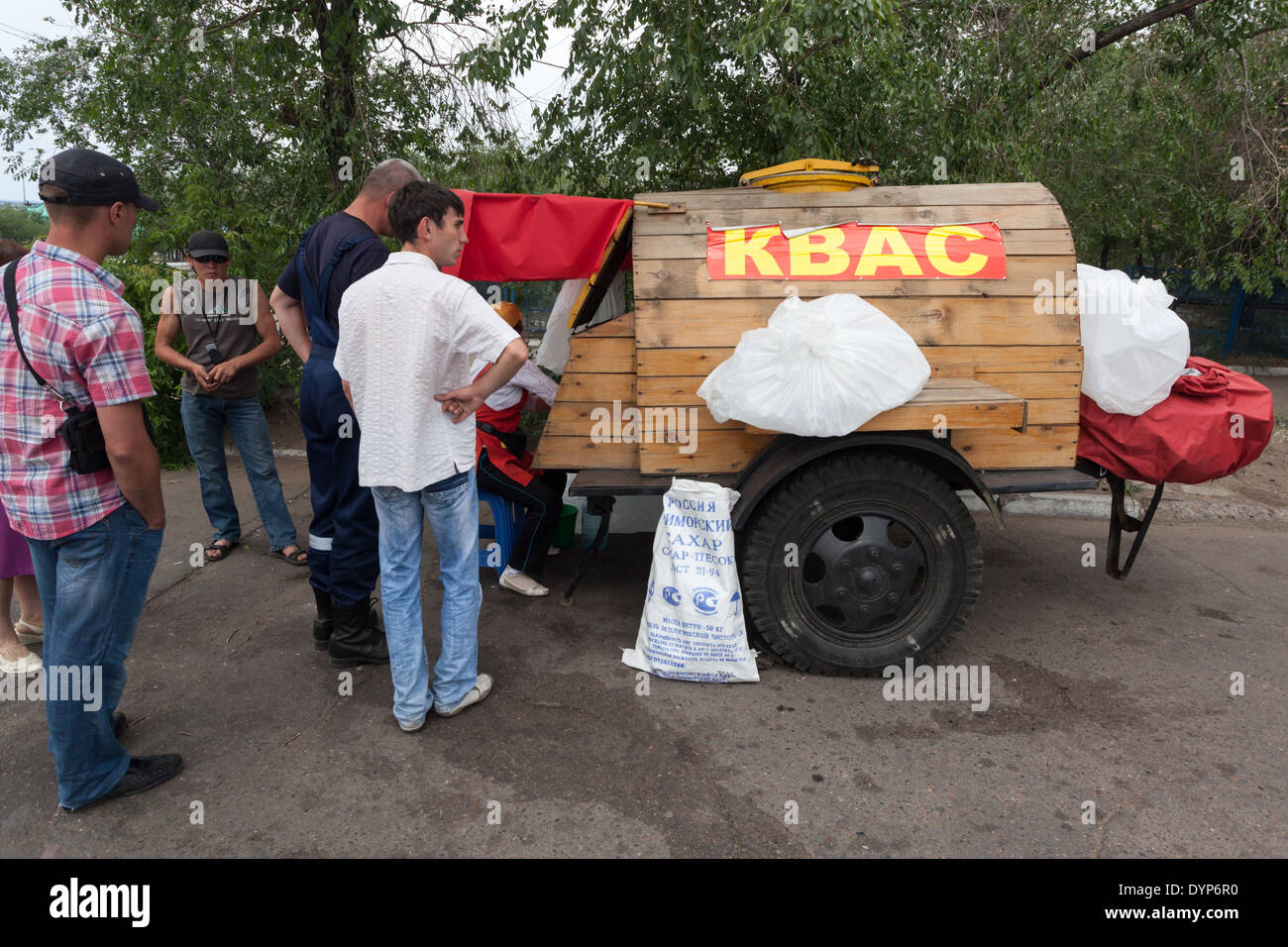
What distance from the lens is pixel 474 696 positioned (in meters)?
3.28

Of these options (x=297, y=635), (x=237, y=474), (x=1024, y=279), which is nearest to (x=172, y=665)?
(x=297, y=635)

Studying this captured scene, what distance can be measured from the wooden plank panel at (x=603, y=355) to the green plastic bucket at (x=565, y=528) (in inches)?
54.5

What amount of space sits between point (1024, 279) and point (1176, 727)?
194 cm

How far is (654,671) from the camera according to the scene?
3525 millimetres

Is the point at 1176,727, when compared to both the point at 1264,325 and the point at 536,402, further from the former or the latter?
the point at 1264,325

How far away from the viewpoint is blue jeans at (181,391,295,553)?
15.9 feet

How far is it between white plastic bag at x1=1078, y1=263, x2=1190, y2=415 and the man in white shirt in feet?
8.60

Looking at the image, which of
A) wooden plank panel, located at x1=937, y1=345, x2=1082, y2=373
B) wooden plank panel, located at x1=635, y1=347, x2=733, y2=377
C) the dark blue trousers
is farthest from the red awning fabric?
wooden plank panel, located at x1=937, y1=345, x2=1082, y2=373

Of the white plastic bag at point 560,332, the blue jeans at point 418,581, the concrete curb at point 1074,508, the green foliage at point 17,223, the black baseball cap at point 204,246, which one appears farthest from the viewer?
the green foliage at point 17,223

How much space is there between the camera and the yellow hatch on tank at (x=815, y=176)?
393cm

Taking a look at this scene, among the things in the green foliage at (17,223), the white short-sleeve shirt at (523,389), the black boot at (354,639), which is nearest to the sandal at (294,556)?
the black boot at (354,639)

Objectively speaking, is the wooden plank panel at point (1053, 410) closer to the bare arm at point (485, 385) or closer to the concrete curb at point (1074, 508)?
the concrete curb at point (1074, 508)

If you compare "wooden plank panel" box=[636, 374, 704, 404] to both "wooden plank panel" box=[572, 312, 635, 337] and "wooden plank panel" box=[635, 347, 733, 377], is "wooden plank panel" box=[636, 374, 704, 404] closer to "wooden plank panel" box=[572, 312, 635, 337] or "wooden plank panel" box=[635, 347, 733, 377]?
"wooden plank panel" box=[635, 347, 733, 377]

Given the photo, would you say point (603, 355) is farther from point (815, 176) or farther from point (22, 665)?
point (22, 665)
